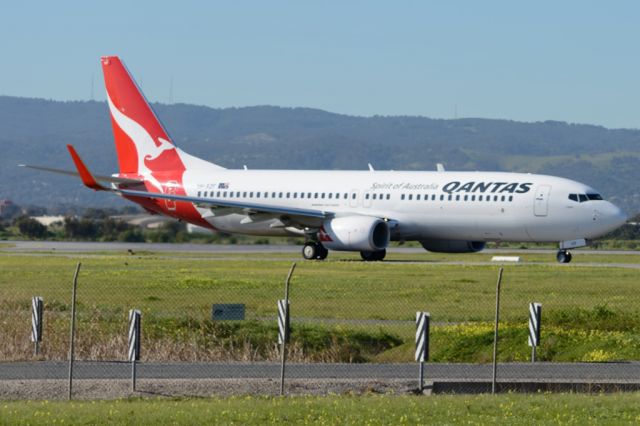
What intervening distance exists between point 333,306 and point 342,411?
57.1 ft

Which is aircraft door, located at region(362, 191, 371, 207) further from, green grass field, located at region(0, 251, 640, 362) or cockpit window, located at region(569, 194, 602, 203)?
cockpit window, located at region(569, 194, 602, 203)

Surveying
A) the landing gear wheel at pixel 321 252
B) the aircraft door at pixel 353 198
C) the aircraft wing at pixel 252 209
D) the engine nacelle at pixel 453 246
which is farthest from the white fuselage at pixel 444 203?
the landing gear wheel at pixel 321 252

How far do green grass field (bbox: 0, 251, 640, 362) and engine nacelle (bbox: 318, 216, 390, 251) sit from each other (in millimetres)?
744

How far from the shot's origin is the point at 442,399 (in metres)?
20.9

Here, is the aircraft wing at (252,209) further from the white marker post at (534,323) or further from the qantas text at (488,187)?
the white marker post at (534,323)

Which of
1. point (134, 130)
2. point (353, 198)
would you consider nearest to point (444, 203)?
point (353, 198)

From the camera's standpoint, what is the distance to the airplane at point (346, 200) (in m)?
54.5

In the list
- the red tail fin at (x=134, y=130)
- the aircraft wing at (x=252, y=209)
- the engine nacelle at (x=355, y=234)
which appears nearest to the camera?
the engine nacelle at (x=355, y=234)

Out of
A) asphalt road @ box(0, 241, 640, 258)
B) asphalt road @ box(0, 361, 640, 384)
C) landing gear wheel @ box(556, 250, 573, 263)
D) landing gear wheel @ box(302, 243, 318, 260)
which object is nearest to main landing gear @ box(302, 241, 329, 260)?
landing gear wheel @ box(302, 243, 318, 260)

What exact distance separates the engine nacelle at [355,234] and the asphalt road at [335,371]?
3028cm

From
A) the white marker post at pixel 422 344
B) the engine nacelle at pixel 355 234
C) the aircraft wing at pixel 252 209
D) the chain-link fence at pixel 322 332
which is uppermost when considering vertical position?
the aircraft wing at pixel 252 209

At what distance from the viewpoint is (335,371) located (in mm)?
24328

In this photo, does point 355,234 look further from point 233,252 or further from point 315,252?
point 233,252

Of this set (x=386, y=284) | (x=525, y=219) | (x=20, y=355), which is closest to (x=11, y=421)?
(x=20, y=355)
